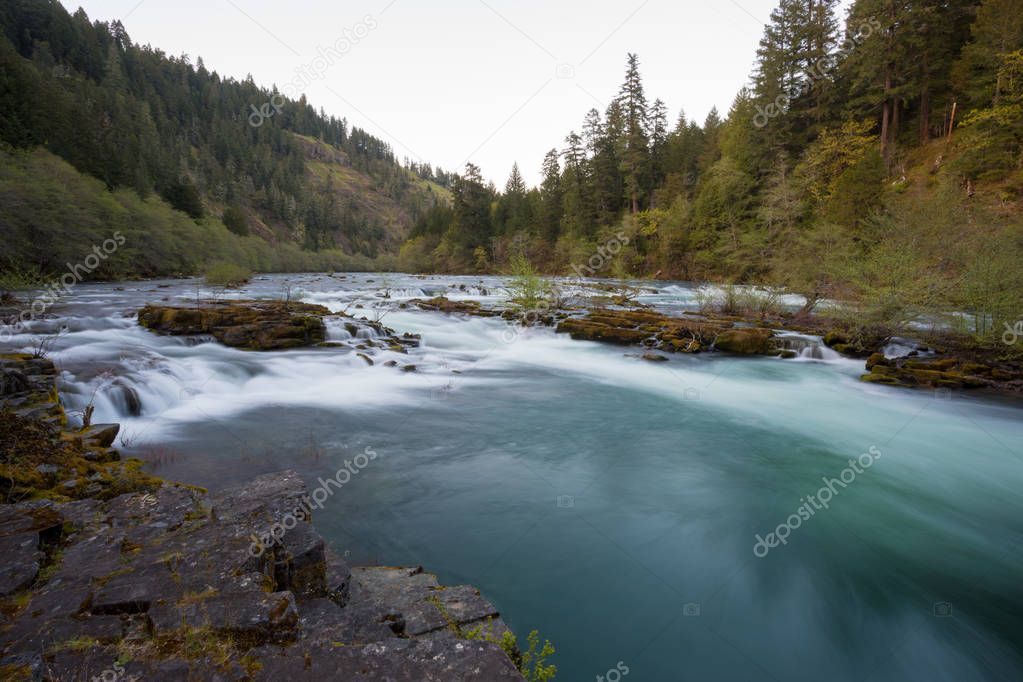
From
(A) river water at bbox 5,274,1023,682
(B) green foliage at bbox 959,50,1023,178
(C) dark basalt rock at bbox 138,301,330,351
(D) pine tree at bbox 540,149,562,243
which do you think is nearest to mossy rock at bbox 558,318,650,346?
(A) river water at bbox 5,274,1023,682

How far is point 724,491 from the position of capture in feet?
22.5

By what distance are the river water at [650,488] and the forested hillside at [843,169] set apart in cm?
686

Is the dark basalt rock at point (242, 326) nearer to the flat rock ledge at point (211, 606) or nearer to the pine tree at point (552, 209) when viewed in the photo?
the flat rock ledge at point (211, 606)

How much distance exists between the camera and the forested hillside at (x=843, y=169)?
15953mm

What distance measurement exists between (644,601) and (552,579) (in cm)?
93

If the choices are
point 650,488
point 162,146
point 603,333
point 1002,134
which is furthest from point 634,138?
point 162,146

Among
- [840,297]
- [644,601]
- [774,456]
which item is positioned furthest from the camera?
[840,297]

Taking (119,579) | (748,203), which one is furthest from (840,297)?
(748,203)

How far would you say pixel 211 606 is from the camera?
8.12 feet

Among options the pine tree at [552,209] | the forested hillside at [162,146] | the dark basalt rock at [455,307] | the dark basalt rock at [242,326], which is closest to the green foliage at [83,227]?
the forested hillside at [162,146]

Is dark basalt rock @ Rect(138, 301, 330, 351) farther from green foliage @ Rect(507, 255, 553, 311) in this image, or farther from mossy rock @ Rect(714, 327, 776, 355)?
mossy rock @ Rect(714, 327, 776, 355)

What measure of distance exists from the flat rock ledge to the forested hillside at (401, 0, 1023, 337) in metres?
15.1

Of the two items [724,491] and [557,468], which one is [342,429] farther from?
[724,491]

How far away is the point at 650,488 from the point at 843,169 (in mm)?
38550
